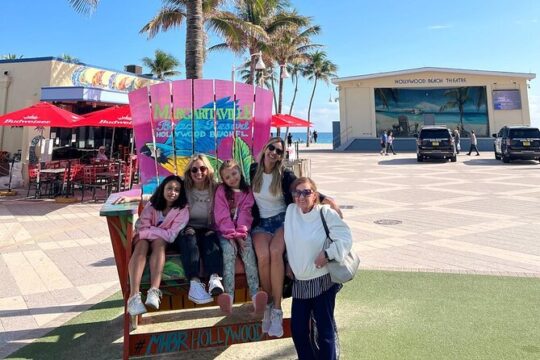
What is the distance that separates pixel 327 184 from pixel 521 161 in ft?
51.0

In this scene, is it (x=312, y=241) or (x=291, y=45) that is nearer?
(x=312, y=241)

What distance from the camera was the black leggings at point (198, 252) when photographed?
273 centimetres

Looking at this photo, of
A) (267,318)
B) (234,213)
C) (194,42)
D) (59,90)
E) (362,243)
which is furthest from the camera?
(59,90)

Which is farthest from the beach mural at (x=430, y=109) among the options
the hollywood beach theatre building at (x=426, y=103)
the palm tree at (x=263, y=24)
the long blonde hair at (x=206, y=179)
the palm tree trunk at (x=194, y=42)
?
the long blonde hair at (x=206, y=179)

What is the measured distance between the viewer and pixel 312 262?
2.44 m

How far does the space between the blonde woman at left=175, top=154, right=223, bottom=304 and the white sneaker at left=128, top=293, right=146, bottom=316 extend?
1.08 ft

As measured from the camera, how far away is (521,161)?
72.8 ft

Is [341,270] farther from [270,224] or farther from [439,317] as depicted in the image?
[439,317]

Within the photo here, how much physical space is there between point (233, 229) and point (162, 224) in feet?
1.94

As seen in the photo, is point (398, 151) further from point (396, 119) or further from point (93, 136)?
point (93, 136)

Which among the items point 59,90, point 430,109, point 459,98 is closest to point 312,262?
point 59,90

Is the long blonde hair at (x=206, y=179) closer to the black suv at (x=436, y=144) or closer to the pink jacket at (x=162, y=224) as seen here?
the pink jacket at (x=162, y=224)

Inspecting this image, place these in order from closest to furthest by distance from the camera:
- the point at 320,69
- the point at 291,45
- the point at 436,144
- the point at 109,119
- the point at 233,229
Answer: the point at 233,229, the point at 109,119, the point at 436,144, the point at 291,45, the point at 320,69

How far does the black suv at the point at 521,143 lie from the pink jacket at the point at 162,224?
22085mm
